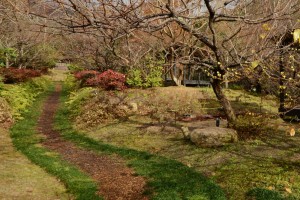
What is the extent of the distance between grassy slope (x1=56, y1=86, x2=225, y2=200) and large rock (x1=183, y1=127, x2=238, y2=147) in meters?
1.62

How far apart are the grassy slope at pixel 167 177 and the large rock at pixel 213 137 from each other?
5.32 ft

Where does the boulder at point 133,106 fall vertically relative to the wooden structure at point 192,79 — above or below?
below

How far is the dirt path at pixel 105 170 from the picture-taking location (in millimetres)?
8312

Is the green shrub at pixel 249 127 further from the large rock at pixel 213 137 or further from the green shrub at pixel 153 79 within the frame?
the green shrub at pixel 153 79

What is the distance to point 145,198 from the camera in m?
7.84

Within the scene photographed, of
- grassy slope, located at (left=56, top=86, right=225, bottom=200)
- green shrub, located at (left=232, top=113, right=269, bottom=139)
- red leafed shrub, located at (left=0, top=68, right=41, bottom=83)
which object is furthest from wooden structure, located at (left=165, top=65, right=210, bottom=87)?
grassy slope, located at (left=56, top=86, right=225, bottom=200)

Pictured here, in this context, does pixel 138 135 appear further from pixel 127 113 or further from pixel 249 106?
pixel 249 106

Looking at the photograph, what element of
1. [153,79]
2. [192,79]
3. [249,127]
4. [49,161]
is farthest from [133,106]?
[192,79]

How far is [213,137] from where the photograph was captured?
11203 millimetres

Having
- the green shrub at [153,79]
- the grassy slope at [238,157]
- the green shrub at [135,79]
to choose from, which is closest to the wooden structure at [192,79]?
the green shrub at [153,79]

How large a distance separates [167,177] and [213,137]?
2992mm

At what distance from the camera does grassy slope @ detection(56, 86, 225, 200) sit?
779 cm

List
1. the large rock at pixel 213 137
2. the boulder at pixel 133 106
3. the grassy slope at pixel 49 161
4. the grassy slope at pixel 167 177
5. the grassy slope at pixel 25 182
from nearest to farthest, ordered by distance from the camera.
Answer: the grassy slope at pixel 167 177 → the grassy slope at pixel 25 182 → the grassy slope at pixel 49 161 → the large rock at pixel 213 137 → the boulder at pixel 133 106

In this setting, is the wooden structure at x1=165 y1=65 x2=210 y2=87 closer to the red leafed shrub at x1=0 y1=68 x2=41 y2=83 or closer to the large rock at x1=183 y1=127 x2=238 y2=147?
the red leafed shrub at x1=0 y1=68 x2=41 y2=83
